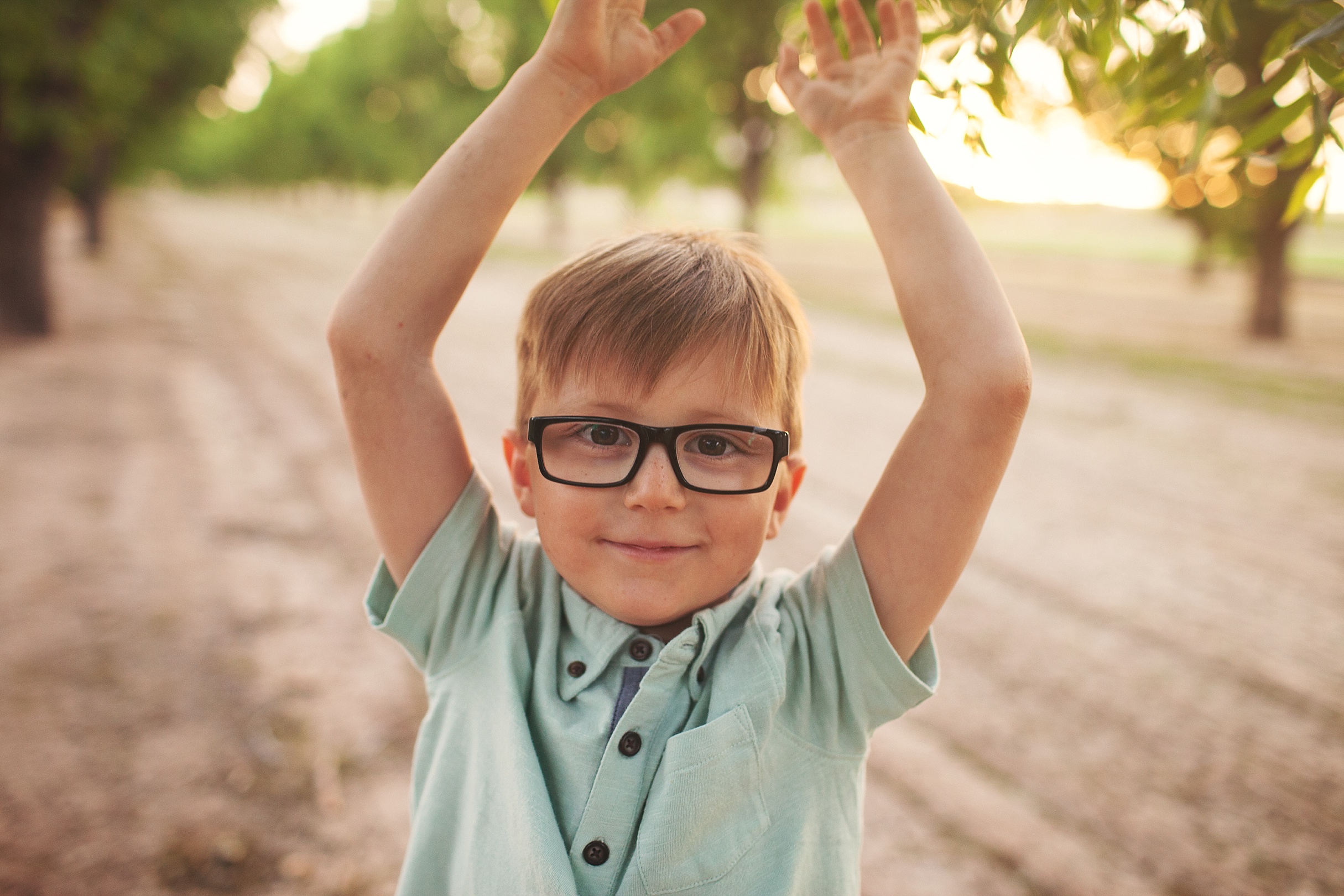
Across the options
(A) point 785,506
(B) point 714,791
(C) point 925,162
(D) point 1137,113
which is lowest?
(B) point 714,791

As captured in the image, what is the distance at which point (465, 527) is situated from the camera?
1430 millimetres

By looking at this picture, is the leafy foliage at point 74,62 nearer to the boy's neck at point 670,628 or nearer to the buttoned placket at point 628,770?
the boy's neck at point 670,628

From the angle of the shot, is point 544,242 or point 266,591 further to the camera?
point 544,242

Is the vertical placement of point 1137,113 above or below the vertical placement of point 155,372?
above

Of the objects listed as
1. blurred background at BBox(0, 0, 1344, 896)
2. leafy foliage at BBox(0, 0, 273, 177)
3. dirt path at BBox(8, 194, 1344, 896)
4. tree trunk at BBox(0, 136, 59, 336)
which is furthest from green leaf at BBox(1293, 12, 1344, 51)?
tree trunk at BBox(0, 136, 59, 336)

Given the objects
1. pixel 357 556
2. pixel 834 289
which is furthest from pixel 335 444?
pixel 834 289

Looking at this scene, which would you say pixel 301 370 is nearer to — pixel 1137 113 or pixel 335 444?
pixel 335 444

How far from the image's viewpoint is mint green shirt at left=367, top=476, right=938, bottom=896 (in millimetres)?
1241

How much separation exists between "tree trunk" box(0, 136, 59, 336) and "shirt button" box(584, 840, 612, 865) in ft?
37.4

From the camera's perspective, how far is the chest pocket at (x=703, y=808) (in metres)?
1.22

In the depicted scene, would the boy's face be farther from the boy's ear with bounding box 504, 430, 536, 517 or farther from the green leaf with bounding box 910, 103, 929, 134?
the green leaf with bounding box 910, 103, 929, 134

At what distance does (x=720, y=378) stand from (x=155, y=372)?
29.5 ft

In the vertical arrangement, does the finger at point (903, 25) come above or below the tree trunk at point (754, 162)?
below

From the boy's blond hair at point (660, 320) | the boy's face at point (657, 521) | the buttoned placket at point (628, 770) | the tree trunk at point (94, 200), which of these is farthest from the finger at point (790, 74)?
the tree trunk at point (94, 200)
